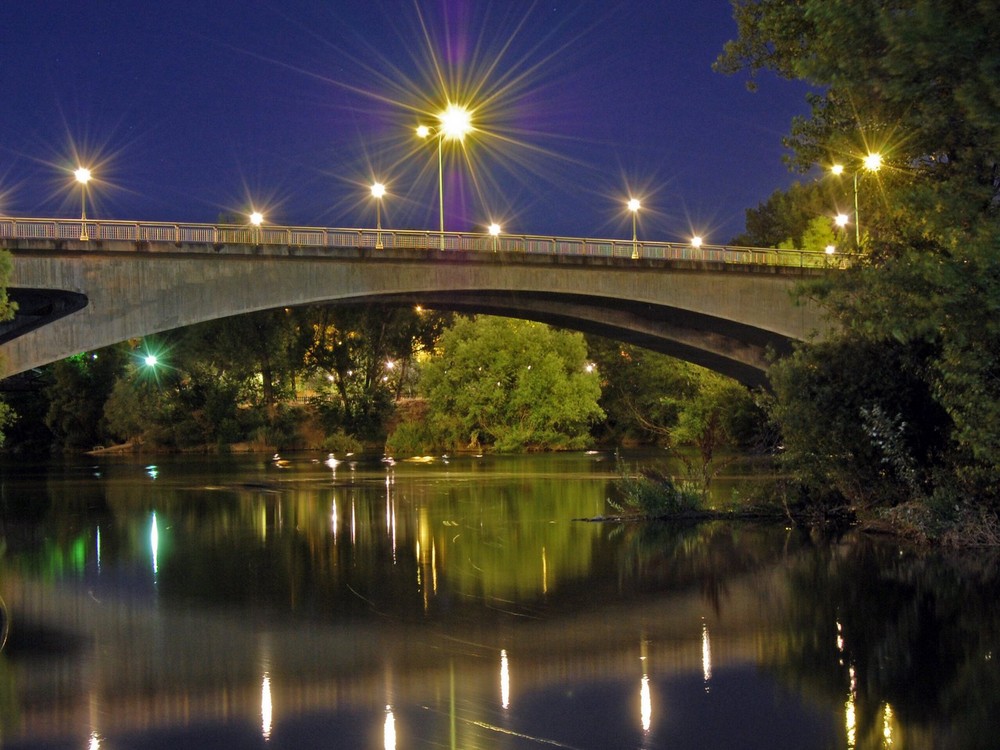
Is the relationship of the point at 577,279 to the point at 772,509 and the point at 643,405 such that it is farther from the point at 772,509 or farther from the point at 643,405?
the point at 643,405

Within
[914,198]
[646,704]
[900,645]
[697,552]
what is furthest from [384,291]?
[646,704]

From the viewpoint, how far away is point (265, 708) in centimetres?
926

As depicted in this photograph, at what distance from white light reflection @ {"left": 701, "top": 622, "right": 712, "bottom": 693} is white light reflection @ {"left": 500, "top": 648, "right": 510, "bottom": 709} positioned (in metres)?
1.77

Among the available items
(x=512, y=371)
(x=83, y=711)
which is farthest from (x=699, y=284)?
(x=83, y=711)

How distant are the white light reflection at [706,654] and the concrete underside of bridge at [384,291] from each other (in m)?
24.5

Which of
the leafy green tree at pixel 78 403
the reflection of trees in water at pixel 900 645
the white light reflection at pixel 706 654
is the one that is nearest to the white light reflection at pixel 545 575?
the white light reflection at pixel 706 654

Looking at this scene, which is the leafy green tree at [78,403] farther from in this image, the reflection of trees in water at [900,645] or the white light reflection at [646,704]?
the white light reflection at [646,704]

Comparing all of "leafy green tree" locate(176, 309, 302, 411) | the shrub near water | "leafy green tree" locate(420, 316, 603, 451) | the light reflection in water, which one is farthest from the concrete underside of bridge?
"leafy green tree" locate(176, 309, 302, 411)

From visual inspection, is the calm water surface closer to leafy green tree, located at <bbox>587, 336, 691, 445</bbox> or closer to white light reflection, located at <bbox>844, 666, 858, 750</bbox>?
white light reflection, located at <bbox>844, 666, 858, 750</bbox>

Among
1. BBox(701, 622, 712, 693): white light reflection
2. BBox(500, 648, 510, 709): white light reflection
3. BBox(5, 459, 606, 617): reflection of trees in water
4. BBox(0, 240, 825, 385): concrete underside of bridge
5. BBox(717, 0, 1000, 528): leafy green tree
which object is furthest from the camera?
BBox(0, 240, 825, 385): concrete underside of bridge

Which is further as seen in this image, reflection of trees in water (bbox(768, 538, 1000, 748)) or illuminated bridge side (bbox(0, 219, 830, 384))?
illuminated bridge side (bbox(0, 219, 830, 384))

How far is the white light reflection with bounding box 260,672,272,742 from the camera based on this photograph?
8.59 meters

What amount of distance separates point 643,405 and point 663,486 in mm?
50664

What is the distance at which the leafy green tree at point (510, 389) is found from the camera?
64.4m
